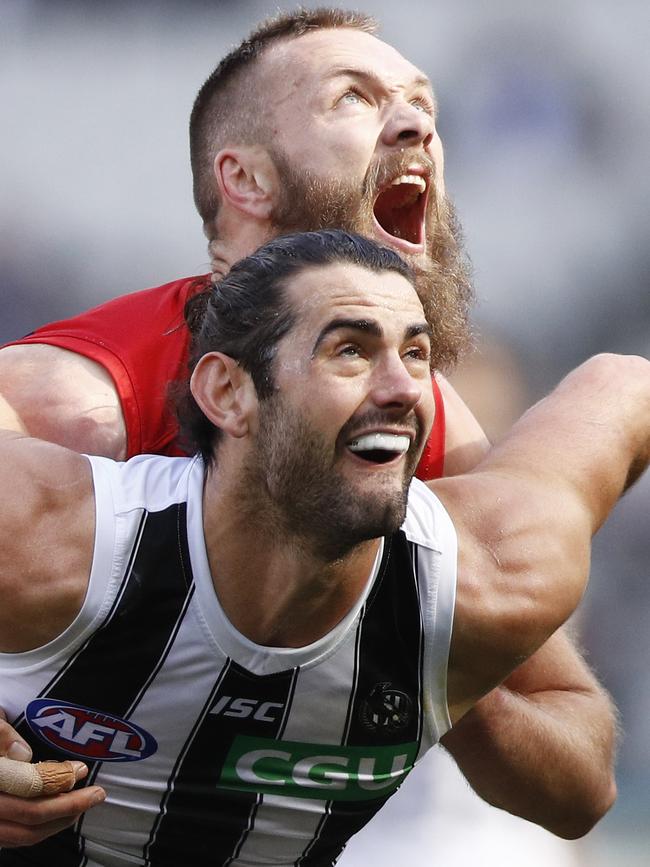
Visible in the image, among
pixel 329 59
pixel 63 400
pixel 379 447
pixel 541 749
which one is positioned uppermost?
pixel 329 59

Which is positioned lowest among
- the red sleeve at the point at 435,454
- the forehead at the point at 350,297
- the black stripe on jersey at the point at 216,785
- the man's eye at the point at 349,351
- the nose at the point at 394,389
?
the black stripe on jersey at the point at 216,785

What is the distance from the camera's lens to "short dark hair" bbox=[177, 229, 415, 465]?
200cm

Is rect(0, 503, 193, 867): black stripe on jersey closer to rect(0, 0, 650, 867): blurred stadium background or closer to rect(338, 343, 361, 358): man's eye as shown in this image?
rect(338, 343, 361, 358): man's eye

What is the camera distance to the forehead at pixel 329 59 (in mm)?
2779

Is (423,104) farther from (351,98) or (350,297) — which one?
(350,297)

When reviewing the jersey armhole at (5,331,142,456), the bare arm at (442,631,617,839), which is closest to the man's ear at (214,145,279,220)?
the jersey armhole at (5,331,142,456)

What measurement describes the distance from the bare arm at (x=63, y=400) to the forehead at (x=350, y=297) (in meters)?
0.54

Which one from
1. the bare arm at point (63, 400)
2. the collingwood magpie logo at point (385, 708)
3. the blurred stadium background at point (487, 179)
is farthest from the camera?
the blurred stadium background at point (487, 179)

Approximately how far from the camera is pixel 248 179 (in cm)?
282

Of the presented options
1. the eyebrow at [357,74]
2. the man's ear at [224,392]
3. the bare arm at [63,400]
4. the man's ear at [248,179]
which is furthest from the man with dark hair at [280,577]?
the eyebrow at [357,74]

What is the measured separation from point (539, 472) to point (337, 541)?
42 centimetres

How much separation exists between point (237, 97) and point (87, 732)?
1469mm

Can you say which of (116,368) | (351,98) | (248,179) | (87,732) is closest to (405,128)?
(351,98)

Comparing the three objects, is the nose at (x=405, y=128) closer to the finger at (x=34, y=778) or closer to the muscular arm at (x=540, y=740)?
the muscular arm at (x=540, y=740)
